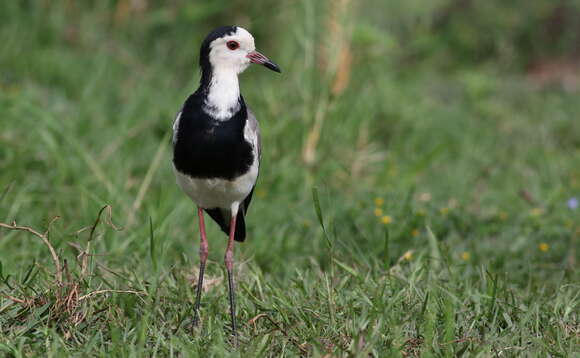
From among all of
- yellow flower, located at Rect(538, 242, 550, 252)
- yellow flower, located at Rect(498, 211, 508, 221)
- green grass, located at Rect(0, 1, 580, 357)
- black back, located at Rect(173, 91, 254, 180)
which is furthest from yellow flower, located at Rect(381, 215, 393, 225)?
black back, located at Rect(173, 91, 254, 180)

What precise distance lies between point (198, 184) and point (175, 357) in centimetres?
75

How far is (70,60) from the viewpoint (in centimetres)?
656

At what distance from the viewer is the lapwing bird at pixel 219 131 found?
129 inches

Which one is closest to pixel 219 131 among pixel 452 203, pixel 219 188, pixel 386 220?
pixel 219 188

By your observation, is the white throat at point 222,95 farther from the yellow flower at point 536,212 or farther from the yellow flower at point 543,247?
the yellow flower at point 536,212

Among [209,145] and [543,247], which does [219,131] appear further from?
[543,247]

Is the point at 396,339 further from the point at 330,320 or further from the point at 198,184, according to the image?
the point at 198,184

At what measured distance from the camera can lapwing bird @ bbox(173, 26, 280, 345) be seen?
327 centimetres

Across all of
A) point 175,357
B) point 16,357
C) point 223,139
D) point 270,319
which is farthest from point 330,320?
point 16,357

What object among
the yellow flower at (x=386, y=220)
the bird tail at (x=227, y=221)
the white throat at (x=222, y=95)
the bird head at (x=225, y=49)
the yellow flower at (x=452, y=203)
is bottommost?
the yellow flower at (x=452, y=203)

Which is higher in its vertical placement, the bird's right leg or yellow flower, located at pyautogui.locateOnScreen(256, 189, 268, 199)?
the bird's right leg

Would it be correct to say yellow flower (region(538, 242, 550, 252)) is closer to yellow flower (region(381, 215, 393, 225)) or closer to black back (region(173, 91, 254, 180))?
yellow flower (region(381, 215, 393, 225))

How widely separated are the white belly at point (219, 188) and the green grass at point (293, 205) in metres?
0.28

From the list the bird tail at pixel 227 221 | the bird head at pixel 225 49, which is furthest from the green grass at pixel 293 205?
the bird head at pixel 225 49
